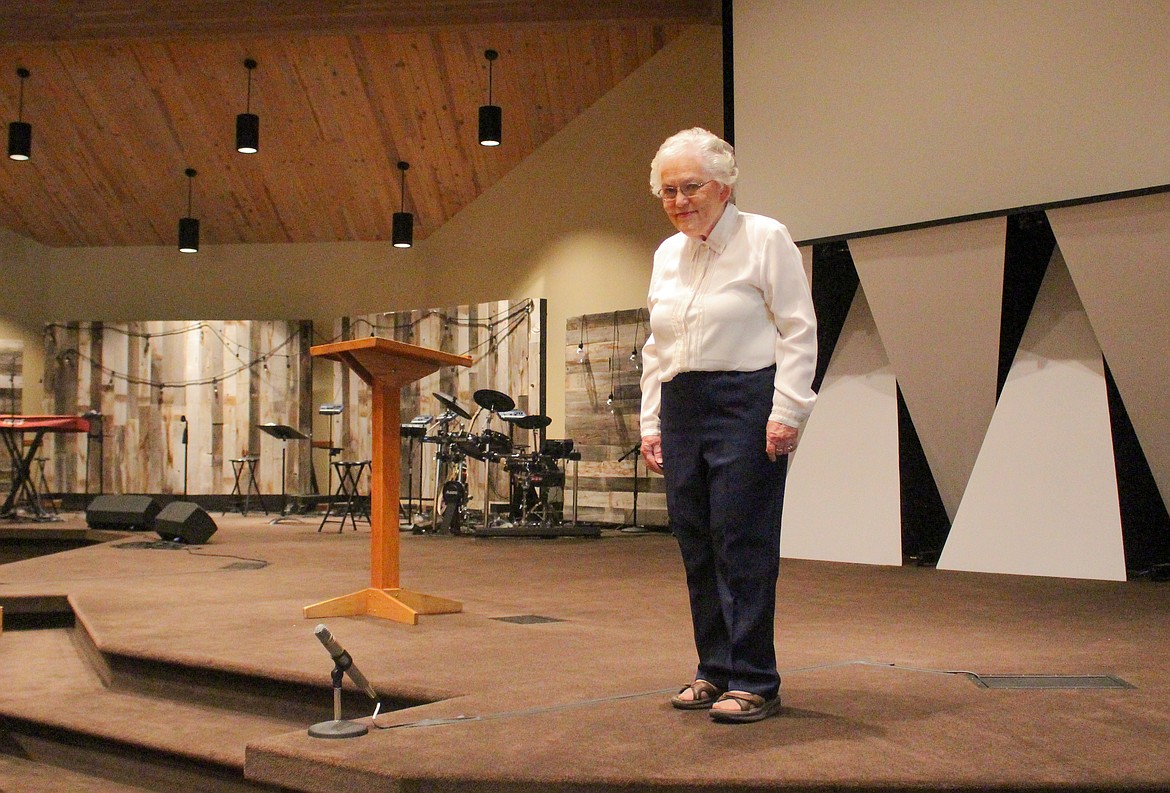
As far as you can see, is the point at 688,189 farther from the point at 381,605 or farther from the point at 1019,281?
the point at 1019,281

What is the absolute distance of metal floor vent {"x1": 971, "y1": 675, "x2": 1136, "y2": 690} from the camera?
8.60 ft

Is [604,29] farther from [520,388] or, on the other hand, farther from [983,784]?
[983,784]

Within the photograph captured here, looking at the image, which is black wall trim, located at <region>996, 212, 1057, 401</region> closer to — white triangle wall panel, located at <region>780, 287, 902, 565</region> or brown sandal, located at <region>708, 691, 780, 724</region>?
white triangle wall panel, located at <region>780, 287, 902, 565</region>

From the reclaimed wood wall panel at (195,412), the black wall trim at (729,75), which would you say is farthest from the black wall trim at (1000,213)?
the reclaimed wood wall panel at (195,412)

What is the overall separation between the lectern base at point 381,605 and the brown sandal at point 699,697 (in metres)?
1.55

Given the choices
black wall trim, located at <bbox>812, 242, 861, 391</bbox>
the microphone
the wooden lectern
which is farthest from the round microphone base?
black wall trim, located at <bbox>812, 242, 861, 391</bbox>

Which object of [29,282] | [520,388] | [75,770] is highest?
[29,282]

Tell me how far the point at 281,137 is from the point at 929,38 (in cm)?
641

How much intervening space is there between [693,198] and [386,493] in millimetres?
1914

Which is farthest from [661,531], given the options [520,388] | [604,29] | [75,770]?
[75,770]

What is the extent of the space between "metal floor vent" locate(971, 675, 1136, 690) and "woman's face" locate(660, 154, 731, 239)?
4.47 feet

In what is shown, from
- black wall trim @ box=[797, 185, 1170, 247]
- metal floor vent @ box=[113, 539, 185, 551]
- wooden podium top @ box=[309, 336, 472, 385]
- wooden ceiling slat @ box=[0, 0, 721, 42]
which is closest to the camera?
wooden podium top @ box=[309, 336, 472, 385]

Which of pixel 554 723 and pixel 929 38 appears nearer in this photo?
pixel 554 723

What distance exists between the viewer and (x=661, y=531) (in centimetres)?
871
